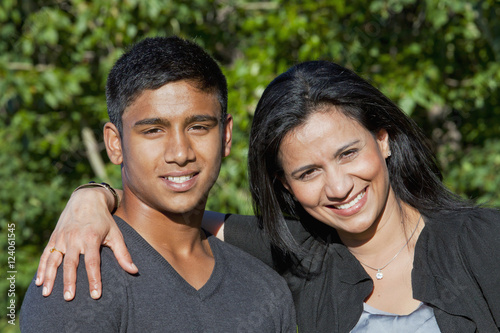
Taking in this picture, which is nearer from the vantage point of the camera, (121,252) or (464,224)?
(121,252)

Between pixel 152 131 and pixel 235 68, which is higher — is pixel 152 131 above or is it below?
below

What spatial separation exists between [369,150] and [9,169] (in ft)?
11.4

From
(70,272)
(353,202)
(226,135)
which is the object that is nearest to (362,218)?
(353,202)

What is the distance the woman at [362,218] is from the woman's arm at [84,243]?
14 mm

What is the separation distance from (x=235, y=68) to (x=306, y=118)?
191 cm

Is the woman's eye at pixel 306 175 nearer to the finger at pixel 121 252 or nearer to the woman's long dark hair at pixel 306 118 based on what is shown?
the woman's long dark hair at pixel 306 118

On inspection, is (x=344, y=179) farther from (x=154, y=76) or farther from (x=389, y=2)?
(x=389, y=2)

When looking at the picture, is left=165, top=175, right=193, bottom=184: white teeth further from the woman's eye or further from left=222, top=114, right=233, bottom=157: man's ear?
the woman's eye

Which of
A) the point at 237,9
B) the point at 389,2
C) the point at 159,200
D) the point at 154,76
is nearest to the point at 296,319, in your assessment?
the point at 159,200

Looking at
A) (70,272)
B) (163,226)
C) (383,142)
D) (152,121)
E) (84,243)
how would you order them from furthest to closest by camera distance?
(383,142) → (163,226) → (152,121) → (84,243) → (70,272)

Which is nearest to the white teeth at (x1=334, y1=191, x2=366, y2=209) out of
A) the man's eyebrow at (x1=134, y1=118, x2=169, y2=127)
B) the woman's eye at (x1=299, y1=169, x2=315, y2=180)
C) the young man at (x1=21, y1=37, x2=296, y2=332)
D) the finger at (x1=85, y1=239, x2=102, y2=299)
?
the woman's eye at (x1=299, y1=169, x2=315, y2=180)

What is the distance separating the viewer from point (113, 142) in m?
2.06

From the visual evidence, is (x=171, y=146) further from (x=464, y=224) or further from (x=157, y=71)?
(x=464, y=224)

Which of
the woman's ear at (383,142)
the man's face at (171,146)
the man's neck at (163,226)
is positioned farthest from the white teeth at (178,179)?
the woman's ear at (383,142)
